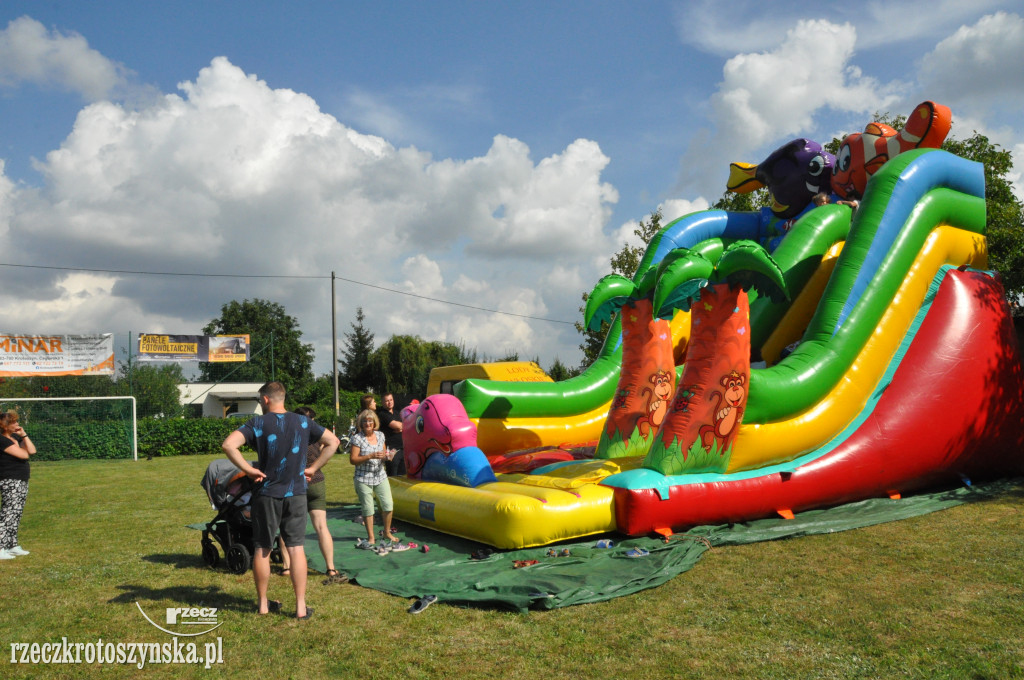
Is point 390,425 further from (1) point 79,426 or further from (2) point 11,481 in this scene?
(1) point 79,426

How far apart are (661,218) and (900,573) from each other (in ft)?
56.5

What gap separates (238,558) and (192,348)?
746 inches

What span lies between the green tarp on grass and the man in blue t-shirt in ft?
2.50

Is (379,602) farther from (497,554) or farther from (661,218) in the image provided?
(661,218)

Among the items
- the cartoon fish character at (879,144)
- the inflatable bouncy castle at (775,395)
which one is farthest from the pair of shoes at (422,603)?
the cartoon fish character at (879,144)

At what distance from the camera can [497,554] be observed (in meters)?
5.61

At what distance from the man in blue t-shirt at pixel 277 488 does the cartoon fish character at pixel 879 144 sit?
7280 mm

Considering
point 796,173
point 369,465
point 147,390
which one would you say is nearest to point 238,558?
point 369,465

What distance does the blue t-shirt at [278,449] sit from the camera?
4.20 meters

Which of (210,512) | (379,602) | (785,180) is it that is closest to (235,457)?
(379,602)

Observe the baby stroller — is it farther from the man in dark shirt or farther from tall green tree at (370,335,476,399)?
tall green tree at (370,335,476,399)

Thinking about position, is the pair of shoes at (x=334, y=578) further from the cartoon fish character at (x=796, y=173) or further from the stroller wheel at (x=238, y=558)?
the cartoon fish character at (x=796, y=173)

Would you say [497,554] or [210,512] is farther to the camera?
[210,512]

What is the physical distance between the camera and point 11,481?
600cm
